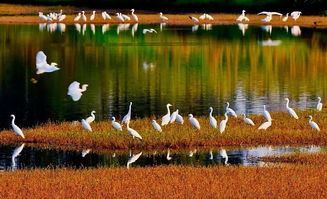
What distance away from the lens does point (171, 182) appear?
23203 mm

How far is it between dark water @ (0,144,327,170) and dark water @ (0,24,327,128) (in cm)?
715

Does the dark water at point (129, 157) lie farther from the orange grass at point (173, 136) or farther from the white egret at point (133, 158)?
the orange grass at point (173, 136)

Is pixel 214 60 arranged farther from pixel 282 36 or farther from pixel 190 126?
pixel 190 126

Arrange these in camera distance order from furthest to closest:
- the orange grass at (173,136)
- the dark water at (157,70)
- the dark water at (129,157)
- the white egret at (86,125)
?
the dark water at (157,70) < the white egret at (86,125) < the orange grass at (173,136) < the dark water at (129,157)

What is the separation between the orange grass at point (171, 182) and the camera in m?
21.6

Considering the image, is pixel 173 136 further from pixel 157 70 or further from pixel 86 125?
pixel 157 70

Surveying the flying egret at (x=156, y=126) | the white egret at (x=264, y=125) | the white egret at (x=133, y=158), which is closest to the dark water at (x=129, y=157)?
the white egret at (x=133, y=158)

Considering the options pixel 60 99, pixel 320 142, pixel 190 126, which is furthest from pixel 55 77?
pixel 320 142

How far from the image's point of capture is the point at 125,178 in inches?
945

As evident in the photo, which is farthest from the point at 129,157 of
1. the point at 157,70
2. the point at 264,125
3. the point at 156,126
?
the point at 157,70

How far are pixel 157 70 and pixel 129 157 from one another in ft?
103

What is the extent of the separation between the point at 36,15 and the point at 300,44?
140 ft

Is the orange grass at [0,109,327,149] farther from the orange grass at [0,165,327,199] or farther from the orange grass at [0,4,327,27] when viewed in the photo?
the orange grass at [0,4,327,27]

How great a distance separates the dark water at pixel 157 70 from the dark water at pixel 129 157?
23.5ft
